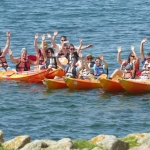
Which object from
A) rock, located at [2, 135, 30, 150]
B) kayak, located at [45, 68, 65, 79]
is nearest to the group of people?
kayak, located at [45, 68, 65, 79]

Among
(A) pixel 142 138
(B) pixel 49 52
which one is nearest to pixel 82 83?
(B) pixel 49 52

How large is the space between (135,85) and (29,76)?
3.94 m

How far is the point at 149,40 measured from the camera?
32438 mm

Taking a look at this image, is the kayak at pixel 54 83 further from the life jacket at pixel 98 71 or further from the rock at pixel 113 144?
the rock at pixel 113 144

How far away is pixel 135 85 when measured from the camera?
21.4m

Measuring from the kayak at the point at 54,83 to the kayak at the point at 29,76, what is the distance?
785mm

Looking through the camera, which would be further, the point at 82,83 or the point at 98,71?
the point at 98,71

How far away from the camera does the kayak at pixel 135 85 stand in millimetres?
21250

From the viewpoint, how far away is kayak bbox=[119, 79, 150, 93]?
69.7 ft

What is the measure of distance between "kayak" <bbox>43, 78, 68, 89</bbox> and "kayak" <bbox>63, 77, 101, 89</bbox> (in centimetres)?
36

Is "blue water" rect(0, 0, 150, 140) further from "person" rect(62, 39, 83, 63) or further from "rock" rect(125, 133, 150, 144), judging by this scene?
"rock" rect(125, 133, 150, 144)

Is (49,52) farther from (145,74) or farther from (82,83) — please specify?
(145,74)

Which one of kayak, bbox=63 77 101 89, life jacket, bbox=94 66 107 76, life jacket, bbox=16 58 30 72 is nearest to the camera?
kayak, bbox=63 77 101 89

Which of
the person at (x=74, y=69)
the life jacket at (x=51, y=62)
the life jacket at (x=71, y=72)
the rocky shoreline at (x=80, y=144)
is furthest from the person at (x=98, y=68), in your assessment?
the rocky shoreline at (x=80, y=144)
